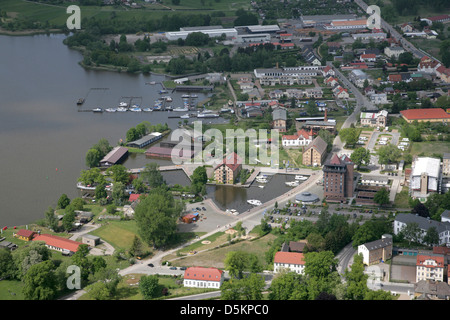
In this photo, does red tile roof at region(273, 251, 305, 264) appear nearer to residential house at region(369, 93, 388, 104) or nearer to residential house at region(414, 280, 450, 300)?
residential house at region(414, 280, 450, 300)

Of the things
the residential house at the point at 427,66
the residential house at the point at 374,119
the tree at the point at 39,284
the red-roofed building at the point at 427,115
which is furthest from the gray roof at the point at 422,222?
the residential house at the point at 427,66

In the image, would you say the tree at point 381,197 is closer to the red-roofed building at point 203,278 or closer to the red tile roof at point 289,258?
the red tile roof at point 289,258

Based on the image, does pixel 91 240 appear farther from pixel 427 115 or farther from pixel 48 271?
pixel 427 115

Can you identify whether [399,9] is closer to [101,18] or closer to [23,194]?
[101,18]

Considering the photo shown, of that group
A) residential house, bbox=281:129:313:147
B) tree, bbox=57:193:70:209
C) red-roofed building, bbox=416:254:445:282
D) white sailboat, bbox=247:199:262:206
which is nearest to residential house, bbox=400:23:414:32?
residential house, bbox=281:129:313:147

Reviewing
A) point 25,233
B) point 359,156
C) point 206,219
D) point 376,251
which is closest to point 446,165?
point 359,156

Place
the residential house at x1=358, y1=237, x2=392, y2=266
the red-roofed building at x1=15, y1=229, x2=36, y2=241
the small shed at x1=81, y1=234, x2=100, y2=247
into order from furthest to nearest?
the red-roofed building at x1=15, y1=229, x2=36, y2=241 < the small shed at x1=81, y1=234, x2=100, y2=247 < the residential house at x1=358, y1=237, x2=392, y2=266
